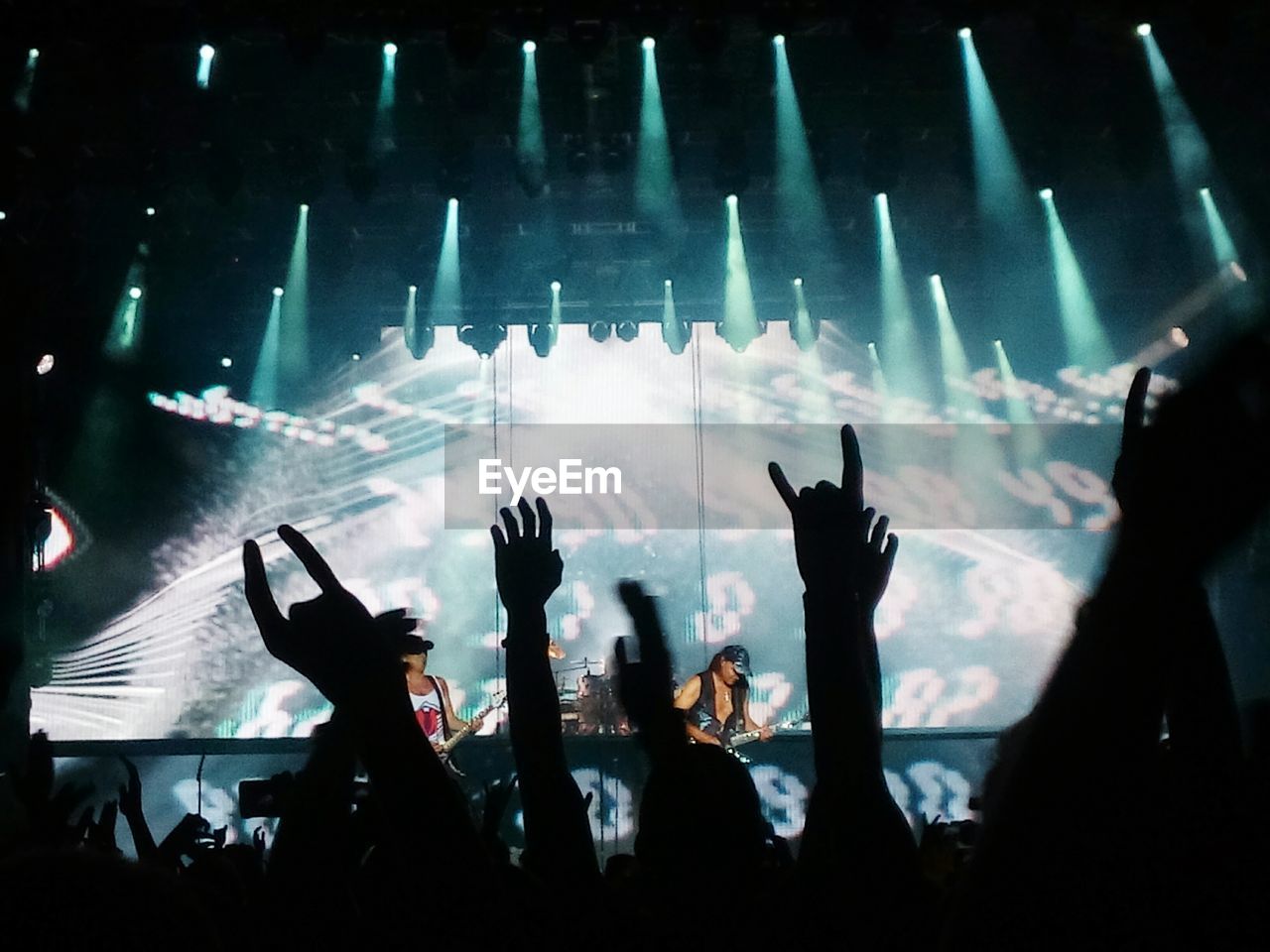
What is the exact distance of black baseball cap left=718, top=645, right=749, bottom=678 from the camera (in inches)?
348

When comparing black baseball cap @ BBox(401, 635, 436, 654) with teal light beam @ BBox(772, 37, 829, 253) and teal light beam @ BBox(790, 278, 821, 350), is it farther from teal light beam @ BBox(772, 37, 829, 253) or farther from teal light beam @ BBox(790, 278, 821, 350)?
teal light beam @ BBox(790, 278, 821, 350)

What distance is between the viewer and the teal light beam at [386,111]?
6723 mm

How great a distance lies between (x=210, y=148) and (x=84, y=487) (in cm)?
448

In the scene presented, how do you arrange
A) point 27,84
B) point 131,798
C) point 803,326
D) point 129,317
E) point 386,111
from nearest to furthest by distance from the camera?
point 131,798, point 27,84, point 386,111, point 129,317, point 803,326

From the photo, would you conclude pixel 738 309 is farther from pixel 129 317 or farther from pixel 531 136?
pixel 129 317

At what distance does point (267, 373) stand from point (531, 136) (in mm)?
4315

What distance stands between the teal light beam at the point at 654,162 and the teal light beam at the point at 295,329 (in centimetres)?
314

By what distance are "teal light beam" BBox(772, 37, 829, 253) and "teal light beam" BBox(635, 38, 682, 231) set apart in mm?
801

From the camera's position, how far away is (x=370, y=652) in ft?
3.67

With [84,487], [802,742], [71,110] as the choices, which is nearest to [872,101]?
[802,742]

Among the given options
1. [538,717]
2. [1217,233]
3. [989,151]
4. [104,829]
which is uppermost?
[989,151]

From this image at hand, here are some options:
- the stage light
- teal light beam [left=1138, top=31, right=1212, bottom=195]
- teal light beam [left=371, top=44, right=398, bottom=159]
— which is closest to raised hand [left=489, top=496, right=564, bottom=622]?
teal light beam [left=371, top=44, right=398, bottom=159]

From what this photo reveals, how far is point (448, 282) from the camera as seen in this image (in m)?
9.44

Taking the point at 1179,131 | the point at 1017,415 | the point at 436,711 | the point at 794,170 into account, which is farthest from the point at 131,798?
the point at 1017,415
